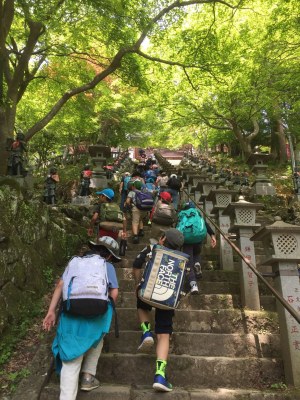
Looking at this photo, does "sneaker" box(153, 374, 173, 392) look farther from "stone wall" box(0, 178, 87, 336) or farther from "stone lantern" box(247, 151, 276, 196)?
"stone lantern" box(247, 151, 276, 196)

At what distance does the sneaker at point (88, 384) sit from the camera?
3264 millimetres

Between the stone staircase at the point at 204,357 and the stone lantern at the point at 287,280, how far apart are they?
262 mm

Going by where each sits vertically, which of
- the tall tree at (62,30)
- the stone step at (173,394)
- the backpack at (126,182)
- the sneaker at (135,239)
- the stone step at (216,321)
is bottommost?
the stone step at (173,394)

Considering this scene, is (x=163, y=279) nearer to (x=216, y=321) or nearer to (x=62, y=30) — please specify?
(x=216, y=321)

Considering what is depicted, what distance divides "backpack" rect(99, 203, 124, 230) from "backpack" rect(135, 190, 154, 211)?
60.4 inches

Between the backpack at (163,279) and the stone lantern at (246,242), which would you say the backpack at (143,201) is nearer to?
the stone lantern at (246,242)

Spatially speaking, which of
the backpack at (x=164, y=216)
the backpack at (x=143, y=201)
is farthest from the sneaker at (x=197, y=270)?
the backpack at (x=143, y=201)

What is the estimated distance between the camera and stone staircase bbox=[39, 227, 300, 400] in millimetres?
3348

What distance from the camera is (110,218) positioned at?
227 inches

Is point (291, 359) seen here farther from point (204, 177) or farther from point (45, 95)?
point (45, 95)

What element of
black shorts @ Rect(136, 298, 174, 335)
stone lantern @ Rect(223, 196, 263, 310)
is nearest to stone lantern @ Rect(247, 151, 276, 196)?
stone lantern @ Rect(223, 196, 263, 310)

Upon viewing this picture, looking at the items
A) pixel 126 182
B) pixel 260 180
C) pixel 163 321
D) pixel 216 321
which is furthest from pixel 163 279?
pixel 260 180

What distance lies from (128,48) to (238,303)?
7339mm

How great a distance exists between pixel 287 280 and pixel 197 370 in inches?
56.8
